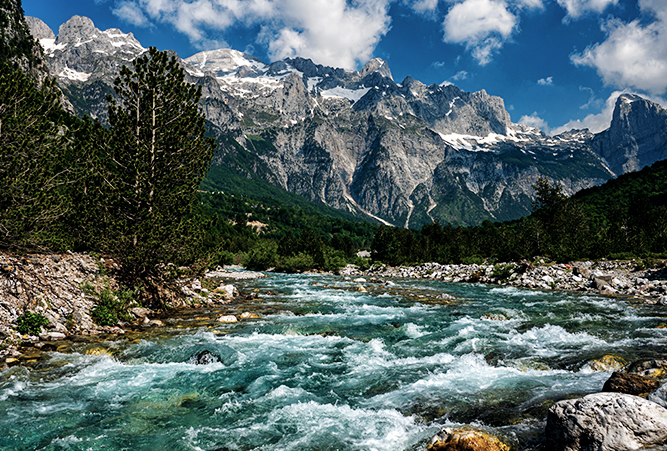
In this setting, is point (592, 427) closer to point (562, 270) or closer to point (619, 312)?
point (619, 312)

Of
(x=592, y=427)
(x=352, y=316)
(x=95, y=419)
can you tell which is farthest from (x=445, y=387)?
(x=352, y=316)

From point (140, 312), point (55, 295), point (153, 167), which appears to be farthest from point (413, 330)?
point (153, 167)

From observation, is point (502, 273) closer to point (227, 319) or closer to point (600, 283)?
point (600, 283)

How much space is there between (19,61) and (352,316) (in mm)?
152402

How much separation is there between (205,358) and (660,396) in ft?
41.6

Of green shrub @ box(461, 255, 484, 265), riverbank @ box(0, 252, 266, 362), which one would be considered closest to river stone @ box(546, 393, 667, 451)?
riverbank @ box(0, 252, 266, 362)

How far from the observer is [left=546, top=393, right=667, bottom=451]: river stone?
5480 millimetres

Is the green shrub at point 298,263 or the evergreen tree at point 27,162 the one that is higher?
the evergreen tree at point 27,162

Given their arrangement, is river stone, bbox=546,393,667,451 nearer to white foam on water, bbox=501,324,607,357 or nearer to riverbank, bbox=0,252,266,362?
white foam on water, bbox=501,324,607,357

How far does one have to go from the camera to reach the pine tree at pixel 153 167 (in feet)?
62.2

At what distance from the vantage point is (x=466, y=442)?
21.0 feet

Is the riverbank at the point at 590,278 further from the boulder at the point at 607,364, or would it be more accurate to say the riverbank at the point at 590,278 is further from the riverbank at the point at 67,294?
the boulder at the point at 607,364

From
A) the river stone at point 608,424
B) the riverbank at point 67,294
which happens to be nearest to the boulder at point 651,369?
the river stone at point 608,424

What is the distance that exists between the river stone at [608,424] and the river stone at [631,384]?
190 cm
